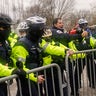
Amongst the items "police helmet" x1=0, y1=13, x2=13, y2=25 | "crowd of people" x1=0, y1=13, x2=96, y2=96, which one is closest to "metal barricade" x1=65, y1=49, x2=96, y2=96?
"crowd of people" x1=0, y1=13, x2=96, y2=96

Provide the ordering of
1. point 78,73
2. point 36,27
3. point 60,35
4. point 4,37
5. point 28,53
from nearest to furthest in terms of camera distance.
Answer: point 4,37 < point 28,53 < point 36,27 < point 78,73 < point 60,35

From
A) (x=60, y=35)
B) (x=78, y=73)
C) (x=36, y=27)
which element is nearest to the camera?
(x=36, y=27)

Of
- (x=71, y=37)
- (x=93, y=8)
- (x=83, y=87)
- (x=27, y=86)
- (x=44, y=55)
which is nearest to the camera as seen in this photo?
(x=27, y=86)

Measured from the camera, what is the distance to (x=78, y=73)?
5719 mm

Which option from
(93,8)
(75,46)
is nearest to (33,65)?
(75,46)

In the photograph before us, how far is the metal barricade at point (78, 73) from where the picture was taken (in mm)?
5582

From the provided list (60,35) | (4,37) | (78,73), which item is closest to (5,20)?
(4,37)

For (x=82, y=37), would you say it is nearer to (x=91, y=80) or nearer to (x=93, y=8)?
(x=91, y=80)

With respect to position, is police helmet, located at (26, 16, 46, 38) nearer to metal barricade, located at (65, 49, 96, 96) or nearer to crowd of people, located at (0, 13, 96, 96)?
crowd of people, located at (0, 13, 96, 96)

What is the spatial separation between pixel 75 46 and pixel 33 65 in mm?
2856

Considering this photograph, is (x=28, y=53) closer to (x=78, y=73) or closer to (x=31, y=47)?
(x=31, y=47)

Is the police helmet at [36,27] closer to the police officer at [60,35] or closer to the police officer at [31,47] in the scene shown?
the police officer at [31,47]

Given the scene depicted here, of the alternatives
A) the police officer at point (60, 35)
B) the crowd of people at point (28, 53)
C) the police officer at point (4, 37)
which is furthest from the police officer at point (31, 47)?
the police officer at point (60, 35)

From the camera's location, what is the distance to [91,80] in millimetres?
6141
